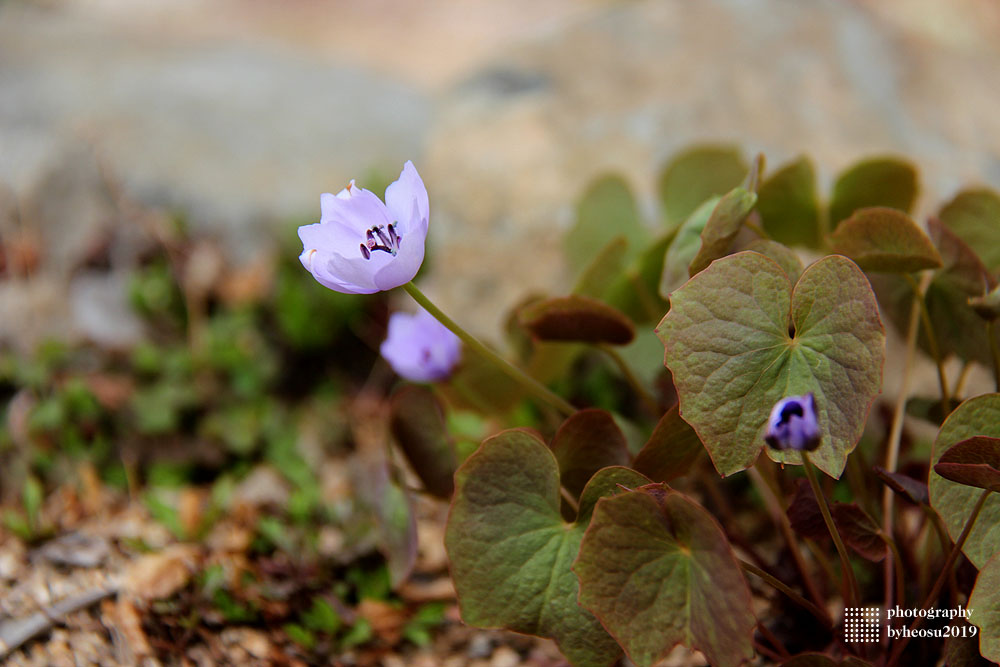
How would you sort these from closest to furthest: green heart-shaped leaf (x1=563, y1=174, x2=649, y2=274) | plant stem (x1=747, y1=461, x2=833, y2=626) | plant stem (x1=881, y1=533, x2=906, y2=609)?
1. plant stem (x1=881, y1=533, x2=906, y2=609)
2. plant stem (x1=747, y1=461, x2=833, y2=626)
3. green heart-shaped leaf (x1=563, y1=174, x2=649, y2=274)

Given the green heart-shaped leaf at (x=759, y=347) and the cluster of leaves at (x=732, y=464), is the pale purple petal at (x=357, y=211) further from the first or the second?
the green heart-shaped leaf at (x=759, y=347)

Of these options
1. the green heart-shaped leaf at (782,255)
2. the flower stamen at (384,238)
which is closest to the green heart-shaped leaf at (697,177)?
the green heart-shaped leaf at (782,255)

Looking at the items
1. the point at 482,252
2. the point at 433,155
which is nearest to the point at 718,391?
the point at 482,252

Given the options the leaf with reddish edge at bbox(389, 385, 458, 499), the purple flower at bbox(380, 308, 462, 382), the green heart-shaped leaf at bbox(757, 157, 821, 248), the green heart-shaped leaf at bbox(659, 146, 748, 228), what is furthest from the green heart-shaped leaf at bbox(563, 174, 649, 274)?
the leaf with reddish edge at bbox(389, 385, 458, 499)

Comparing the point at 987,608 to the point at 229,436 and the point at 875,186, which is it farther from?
the point at 229,436

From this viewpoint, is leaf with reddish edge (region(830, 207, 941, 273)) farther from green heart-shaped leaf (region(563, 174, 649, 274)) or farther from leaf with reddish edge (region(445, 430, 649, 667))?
green heart-shaped leaf (region(563, 174, 649, 274))

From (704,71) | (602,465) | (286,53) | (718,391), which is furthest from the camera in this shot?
(286,53)

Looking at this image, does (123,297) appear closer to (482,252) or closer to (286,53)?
(482,252)
